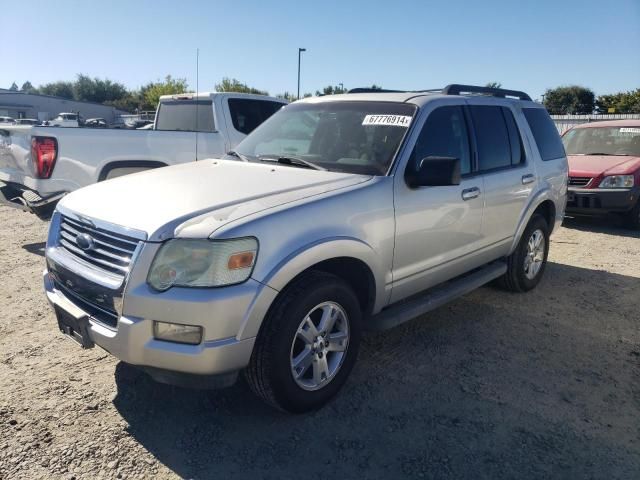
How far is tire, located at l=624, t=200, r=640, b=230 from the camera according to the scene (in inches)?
335

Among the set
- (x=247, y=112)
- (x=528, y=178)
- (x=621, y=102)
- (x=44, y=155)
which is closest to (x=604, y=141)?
(x=528, y=178)

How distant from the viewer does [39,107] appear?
2260 inches

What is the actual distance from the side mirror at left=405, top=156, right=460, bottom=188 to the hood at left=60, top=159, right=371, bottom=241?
37cm

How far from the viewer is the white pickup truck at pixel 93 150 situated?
18.7ft

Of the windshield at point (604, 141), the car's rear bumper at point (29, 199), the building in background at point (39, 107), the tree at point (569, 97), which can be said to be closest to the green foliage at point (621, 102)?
the tree at point (569, 97)

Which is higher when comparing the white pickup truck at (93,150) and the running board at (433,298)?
the white pickup truck at (93,150)

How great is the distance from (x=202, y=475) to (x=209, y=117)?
5.73m

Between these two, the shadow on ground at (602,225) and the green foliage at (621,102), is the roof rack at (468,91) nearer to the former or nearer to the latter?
the shadow on ground at (602,225)


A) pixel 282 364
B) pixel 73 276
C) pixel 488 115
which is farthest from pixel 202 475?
pixel 488 115

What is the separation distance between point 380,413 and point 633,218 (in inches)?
293

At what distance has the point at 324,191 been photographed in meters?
3.11

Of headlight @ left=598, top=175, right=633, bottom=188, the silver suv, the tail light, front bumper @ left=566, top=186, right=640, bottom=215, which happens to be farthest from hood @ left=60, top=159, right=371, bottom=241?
headlight @ left=598, top=175, right=633, bottom=188

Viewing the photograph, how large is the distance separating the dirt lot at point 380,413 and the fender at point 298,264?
722 millimetres

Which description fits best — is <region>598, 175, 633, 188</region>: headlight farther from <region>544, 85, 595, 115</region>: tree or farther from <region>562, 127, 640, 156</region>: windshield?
<region>544, 85, 595, 115</region>: tree
